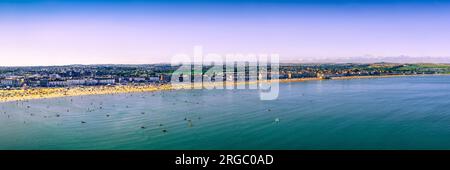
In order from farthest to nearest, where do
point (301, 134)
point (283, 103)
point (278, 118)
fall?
point (283, 103) → point (278, 118) → point (301, 134)

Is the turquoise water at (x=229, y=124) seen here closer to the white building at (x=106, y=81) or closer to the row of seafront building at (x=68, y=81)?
the row of seafront building at (x=68, y=81)

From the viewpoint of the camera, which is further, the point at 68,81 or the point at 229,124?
the point at 68,81

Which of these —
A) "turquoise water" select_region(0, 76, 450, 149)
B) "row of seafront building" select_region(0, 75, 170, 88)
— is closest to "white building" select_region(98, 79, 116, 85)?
"row of seafront building" select_region(0, 75, 170, 88)

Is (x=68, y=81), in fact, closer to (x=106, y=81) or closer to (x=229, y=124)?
(x=106, y=81)

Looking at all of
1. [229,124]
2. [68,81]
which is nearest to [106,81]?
[68,81]

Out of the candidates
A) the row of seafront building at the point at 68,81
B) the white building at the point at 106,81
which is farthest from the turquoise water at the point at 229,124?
the white building at the point at 106,81
